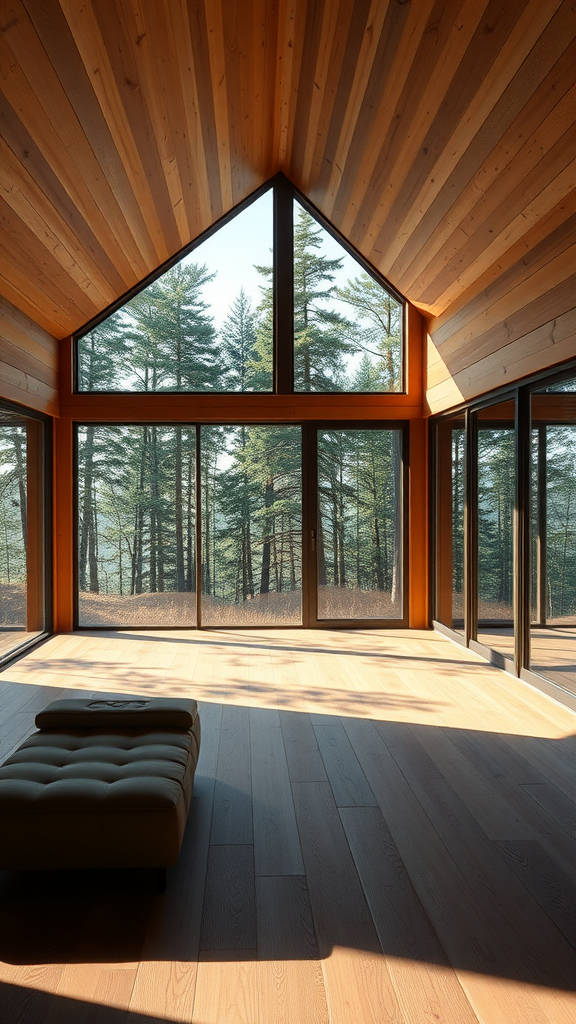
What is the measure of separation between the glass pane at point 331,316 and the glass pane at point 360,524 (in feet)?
1.93

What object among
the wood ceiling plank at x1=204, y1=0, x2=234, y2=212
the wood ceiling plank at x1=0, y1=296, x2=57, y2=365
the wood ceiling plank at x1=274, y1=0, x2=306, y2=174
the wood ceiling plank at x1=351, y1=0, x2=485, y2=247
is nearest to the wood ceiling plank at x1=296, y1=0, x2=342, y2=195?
the wood ceiling plank at x1=274, y1=0, x2=306, y2=174

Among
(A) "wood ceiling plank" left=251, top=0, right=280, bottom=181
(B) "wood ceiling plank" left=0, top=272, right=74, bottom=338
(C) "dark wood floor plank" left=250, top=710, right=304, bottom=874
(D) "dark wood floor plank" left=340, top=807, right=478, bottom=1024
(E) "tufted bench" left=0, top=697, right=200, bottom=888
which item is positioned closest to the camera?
(D) "dark wood floor plank" left=340, top=807, right=478, bottom=1024

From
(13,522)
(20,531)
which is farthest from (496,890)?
(20,531)

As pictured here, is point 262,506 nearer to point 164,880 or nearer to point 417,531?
point 417,531

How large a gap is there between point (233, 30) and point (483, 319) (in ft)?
8.68

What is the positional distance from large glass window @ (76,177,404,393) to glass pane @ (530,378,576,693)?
2.73 m

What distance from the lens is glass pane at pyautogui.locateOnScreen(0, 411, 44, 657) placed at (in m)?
5.87

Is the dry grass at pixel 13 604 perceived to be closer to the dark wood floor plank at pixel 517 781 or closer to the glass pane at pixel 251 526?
the glass pane at pixel 251 526

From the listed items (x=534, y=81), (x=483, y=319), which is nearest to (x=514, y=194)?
(x=534, y=81)

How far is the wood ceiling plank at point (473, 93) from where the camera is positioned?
3189 mm

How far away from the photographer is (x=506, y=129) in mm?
3867

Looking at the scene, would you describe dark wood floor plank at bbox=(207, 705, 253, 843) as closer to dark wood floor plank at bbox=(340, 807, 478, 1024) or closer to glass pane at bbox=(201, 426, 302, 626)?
dark wood floor plank at bbox=(340, 807, 478, 1024)

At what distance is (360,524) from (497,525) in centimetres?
202

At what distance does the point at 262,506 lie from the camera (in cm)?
736
